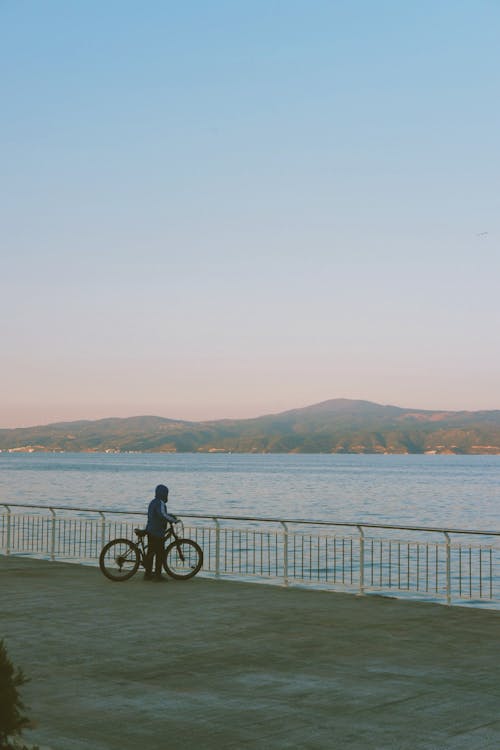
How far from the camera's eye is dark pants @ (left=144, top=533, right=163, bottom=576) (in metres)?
18.8

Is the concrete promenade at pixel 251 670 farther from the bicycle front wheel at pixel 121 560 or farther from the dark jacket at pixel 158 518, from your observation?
the dark jacket at pixel 158 518

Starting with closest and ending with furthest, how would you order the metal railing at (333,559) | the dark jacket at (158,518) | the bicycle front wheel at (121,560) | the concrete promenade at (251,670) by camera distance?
the concrete promenade at (251,670) < the bicycle front wheel at (121,560) < the dark jacket at (158,518) < the metal railing at (333,559)

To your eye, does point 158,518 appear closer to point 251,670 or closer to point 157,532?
point 157,532

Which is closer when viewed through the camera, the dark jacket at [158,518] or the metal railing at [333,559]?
the dark jacket at [158,518]

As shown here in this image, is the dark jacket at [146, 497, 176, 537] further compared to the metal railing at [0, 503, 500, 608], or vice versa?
the metal railing at [0, 503, 500, 608]

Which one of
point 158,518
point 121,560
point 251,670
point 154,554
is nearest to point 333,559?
point 154,554

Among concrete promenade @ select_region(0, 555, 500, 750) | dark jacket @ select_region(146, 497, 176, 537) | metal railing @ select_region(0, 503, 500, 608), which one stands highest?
dark jacket @ select_region(146, 497, 176, 537)

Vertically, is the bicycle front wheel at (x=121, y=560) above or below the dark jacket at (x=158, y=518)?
below

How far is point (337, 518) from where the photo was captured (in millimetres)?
69438

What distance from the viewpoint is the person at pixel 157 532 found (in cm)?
1873

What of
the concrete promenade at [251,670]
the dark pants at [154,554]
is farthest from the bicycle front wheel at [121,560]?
the concrete promenade at [251,670]

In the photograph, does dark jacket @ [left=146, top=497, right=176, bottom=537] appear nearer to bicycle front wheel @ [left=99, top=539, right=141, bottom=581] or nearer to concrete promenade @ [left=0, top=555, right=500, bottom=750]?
bicycle front wheel @ [left=99, top=539, right=141, bottom=581]

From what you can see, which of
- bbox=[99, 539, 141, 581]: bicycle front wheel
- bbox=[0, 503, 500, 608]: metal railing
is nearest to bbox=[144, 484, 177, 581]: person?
bbox=[99, 539, 141, 581]: bicycle front wheel

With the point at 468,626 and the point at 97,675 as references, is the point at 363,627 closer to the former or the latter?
the point at 468,626
